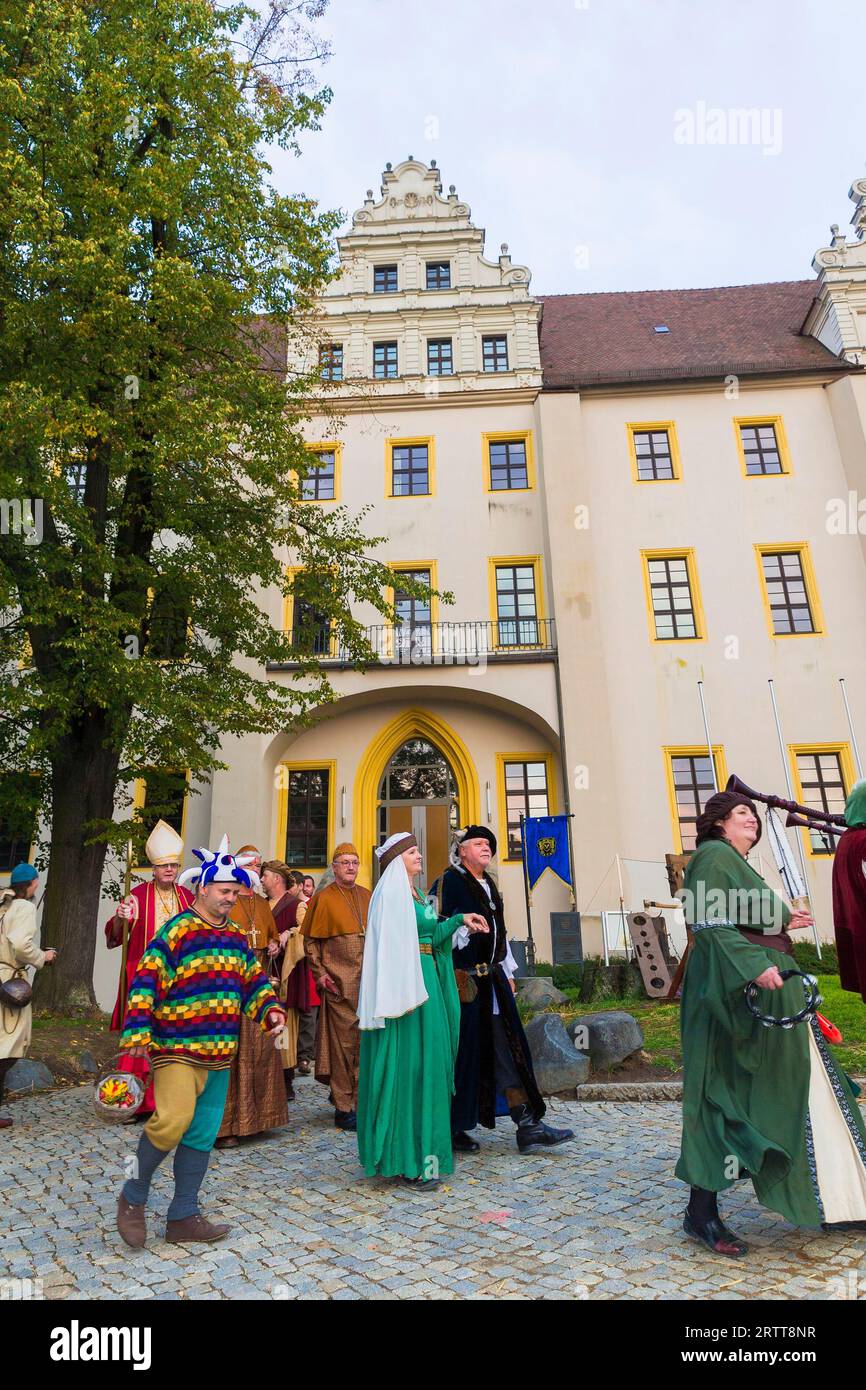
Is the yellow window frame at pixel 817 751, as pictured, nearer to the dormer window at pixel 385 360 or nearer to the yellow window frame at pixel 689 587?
the yellow window frame at pixel 689 587

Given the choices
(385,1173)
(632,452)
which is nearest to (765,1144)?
(385,1173)

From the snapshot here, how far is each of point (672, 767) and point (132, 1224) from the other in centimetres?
1419

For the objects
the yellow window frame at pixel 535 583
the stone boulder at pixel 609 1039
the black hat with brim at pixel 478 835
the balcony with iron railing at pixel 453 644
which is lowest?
the stone boulder at pixel 609 1039

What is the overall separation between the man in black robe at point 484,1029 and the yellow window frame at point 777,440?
51.4ft

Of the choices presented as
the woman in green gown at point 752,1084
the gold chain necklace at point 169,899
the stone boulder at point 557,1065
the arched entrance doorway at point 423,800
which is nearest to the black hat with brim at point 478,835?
the woman in green gown at point 752,1084

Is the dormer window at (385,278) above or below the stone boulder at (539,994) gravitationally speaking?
above

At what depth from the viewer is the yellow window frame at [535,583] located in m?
17.4

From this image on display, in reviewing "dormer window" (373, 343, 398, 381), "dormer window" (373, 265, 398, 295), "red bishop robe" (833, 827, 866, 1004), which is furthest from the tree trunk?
"dormer window" (373, 265, 398, 295)

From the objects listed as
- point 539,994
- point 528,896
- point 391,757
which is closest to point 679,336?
point 391,757

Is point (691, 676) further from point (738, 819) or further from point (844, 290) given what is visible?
point (738, 819)

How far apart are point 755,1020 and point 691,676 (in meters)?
14.0

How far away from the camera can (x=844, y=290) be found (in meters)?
19.2

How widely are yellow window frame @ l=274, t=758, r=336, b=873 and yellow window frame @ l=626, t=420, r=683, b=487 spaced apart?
30.6 ft

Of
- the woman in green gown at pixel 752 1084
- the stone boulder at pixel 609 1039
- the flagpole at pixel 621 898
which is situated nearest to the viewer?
the woman in green gown at pixel 752 1084
